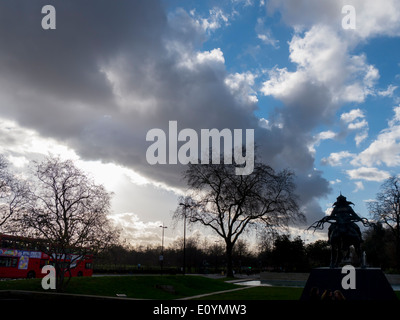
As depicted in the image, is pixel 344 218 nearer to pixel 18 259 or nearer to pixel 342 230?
pixel 342 230

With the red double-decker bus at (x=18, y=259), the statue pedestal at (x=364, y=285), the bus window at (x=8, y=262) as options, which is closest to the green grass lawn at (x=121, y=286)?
the red double-decker bus at (x=18, y=259)

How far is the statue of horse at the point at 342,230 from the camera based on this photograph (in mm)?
17906

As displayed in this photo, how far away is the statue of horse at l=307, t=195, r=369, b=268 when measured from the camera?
17.9 metres

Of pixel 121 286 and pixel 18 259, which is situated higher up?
pixel 18 259

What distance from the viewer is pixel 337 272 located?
16422mm

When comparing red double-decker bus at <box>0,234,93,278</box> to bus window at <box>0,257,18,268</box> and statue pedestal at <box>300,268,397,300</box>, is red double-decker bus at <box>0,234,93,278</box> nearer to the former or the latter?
bus window at <box>0,257,18,268</box>

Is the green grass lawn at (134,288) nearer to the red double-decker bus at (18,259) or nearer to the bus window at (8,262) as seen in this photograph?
the red double-decker bus at (18,259)

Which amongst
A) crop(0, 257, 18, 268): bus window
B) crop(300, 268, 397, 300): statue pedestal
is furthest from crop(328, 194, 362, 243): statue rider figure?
crop(0, 257, 18, 268): bus window

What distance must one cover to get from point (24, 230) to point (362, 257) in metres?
19.3

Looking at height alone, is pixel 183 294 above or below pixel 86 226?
below

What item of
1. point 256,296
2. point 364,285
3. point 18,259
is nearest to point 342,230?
point 364,285

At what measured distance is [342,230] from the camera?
18.0m
